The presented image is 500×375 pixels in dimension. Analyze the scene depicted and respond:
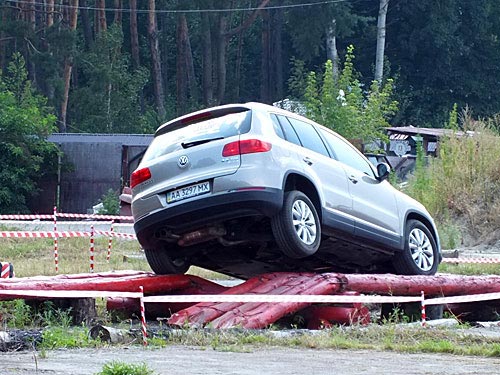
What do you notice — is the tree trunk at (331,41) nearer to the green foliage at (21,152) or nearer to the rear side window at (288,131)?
the green foliage at (21,152)

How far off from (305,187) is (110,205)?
2378 cm

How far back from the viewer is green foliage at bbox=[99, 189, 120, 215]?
115 ft

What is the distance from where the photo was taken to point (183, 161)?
11648 millimetres

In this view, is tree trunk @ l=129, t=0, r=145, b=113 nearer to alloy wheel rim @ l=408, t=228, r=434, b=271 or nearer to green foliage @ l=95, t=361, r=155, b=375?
alloy wheel rim @ l=408, t=228, r=434, b=271

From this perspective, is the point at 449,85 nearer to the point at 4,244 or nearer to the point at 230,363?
the point at 4,244

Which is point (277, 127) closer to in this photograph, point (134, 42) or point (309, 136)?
point (309, 136)

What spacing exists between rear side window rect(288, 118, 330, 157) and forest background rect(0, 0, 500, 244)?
2895cm

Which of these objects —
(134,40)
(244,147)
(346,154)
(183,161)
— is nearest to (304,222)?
(244,147)

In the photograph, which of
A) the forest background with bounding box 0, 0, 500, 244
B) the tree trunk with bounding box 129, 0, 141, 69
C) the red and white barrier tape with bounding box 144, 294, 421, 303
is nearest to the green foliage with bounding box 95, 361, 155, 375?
the red and white barrier tape with bounding box 144, 294, 421, 303

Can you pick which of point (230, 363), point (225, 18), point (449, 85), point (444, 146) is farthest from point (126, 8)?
point (230, 363)

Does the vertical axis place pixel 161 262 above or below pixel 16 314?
above

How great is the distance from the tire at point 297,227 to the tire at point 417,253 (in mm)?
1996

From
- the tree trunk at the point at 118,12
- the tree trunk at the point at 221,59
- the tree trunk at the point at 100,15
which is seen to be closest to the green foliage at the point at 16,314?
the tree trunk at the point at 100,15

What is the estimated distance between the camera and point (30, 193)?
39812 mm
